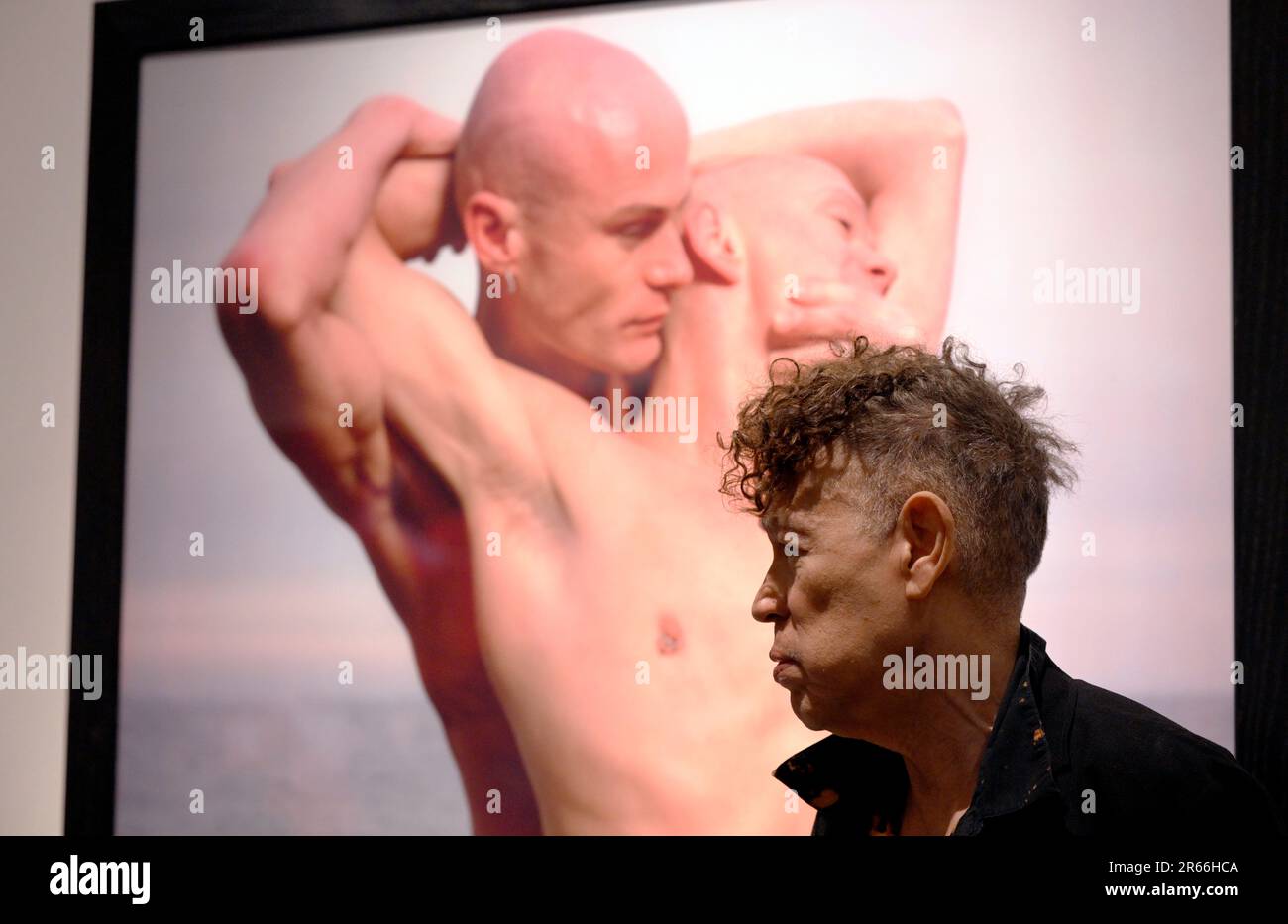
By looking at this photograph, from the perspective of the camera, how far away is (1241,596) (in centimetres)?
227

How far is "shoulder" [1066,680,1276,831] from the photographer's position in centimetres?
100

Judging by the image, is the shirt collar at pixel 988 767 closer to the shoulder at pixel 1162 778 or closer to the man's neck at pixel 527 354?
the shoulder at pixel 1162 778

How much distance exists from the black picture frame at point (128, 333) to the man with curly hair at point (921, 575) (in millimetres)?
1256

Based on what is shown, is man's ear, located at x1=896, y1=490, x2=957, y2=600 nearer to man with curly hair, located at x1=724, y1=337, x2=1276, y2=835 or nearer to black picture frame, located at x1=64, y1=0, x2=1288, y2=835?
man with curly hair, located at x1=724, y1=337, x2=1276, y2=835

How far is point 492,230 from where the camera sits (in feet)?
8.57

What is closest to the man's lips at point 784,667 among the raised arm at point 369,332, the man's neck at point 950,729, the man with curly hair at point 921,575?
the man with curly hair at point 921,575

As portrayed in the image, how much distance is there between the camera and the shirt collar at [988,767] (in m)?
1.08

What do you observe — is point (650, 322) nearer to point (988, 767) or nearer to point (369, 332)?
point (369, 332)

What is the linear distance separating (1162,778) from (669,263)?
1.70 metres

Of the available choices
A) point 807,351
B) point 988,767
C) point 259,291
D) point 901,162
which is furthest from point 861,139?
point 988,767

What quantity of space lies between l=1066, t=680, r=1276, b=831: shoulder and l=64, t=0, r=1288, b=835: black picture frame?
1.35 m

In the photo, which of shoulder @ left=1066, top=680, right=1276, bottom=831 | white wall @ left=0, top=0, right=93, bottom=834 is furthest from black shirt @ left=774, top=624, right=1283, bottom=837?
white wall @ left=0, top=0, right=93, bottom=834

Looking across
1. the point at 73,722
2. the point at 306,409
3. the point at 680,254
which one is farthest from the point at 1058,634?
the point at 73,722
